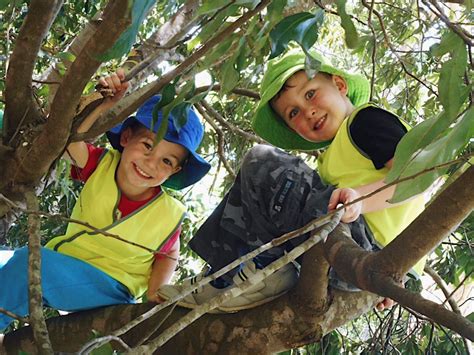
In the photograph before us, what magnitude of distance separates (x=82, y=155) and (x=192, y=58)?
2.61 feet

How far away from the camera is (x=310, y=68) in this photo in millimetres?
1006

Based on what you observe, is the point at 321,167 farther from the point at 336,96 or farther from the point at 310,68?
the point at 310,68

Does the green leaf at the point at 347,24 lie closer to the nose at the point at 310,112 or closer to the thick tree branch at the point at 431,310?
the thick tree branch at the point at 431,310

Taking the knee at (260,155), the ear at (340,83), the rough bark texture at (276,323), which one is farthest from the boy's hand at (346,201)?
the ear at (340,83)

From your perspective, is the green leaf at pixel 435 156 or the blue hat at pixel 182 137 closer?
the green leaf at pixel 435 156

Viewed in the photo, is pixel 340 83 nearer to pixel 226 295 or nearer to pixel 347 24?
pixel 347 24

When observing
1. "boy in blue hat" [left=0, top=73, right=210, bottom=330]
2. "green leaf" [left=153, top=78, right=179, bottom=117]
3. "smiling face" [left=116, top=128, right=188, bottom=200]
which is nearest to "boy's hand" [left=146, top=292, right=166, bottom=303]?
"boy in blue hat" [left=0, top=73, right=210, bottom=330]

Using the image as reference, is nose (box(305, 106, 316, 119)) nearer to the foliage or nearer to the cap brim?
the foliage

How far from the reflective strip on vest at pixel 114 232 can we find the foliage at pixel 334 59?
122 mm

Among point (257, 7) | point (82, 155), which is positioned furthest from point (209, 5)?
point (82, 155)

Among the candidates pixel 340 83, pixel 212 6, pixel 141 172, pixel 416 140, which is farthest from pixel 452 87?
pixel 141 172

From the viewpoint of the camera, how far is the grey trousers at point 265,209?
1.31 m

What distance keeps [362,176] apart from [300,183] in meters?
0.19

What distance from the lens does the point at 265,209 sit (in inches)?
54.0
